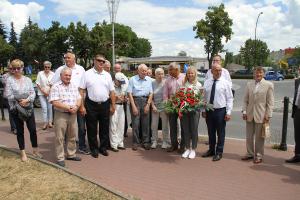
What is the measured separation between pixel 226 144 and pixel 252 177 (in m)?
2.51

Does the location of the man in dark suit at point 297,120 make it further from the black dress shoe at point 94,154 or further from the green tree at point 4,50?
the green tree at point 4,50

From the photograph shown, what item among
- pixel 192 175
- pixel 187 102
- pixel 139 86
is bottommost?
pixel 192 175

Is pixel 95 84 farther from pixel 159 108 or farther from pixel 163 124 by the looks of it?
pixel 163 124

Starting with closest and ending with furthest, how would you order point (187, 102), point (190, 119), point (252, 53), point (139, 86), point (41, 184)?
point (41, 184)
point (187, 102)
point (190, 119)
point (139, 86)
point (252, 53)

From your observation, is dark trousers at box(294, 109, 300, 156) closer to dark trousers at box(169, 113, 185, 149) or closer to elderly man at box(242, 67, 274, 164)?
elderly man at box(242, 67, 274, 164)

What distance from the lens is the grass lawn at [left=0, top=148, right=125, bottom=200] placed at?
17.3 ft

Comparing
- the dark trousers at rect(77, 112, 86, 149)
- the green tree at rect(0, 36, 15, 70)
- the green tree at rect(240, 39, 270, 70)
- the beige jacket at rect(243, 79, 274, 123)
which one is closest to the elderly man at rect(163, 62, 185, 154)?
the beige jacket at rect(243, 79, 274, 123)

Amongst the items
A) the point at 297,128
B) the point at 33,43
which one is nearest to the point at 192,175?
the point at 297,128

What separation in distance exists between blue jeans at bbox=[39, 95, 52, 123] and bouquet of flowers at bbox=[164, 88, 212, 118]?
15.1ft

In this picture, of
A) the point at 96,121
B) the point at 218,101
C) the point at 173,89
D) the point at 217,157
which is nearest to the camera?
the point at 218,101

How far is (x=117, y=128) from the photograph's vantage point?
318 inches

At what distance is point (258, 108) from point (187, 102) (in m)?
1.34

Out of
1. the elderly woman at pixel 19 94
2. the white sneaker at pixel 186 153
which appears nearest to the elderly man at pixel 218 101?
the white sneaker at pixel 186 153

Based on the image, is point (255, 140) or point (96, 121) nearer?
point (255, 140)
